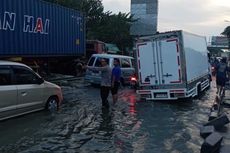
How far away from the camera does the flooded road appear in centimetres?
875

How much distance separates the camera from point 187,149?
877cm

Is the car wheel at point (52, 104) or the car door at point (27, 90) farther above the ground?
the car door at point (27, 90)

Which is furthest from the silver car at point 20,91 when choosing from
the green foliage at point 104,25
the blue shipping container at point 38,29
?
the green foliage at point 104,25

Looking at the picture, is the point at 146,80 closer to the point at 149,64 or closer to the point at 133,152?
the point at 149,64

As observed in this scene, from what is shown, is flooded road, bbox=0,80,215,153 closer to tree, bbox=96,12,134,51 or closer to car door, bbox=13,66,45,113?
car door, bbox=13,66,45,113

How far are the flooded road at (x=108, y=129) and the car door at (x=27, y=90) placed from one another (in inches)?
12.9

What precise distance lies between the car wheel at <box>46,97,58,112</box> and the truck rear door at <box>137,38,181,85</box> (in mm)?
4157

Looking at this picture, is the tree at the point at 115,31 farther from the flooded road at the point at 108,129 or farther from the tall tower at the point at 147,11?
the flooded road at the point at 108,129

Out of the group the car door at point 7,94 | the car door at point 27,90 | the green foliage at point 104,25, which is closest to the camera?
the car door at point 7,94

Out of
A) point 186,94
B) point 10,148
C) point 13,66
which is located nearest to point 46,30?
point 186,94

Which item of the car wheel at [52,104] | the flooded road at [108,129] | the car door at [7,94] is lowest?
the flooded road at [108,129]

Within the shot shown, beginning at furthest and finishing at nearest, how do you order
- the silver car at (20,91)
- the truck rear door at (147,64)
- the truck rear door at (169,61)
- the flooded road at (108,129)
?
1. the truck rear door at (147,64)
2. the truck rear door at (169,61)
3. the silver car at (20,91)
4. the flooded road at (108,129)

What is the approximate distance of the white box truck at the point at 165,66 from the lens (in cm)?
1556

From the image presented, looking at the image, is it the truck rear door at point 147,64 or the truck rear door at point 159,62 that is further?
the truck rear door at point 147,64
